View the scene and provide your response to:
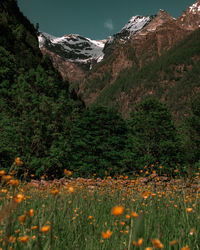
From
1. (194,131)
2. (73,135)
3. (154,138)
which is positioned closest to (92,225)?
(73,135)

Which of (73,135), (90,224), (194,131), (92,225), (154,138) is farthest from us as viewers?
(194,131)

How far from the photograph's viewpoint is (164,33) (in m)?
175

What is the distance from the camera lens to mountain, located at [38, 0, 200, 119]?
125 meters

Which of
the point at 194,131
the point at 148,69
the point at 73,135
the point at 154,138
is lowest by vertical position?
the point at 73,135

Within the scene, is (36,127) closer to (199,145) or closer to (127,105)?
(199,145)

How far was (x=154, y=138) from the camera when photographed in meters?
14.9

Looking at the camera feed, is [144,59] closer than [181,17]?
Yes

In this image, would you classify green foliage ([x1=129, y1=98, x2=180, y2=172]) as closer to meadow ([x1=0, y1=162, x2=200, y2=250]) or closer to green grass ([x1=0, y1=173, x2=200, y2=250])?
green grass ([x1=0, y1=173, x2=200, y2=250])

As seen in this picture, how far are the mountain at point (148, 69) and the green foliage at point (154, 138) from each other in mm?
87251

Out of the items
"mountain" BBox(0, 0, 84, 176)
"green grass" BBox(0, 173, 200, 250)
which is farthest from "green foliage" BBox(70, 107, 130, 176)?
"green grass" BBox(0, 173, 200, 250)

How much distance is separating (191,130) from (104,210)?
23.7 meters

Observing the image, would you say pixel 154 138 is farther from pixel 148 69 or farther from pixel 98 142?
pixel 148 69

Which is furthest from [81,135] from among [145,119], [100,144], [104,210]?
[104,210]

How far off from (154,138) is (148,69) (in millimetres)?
140563
